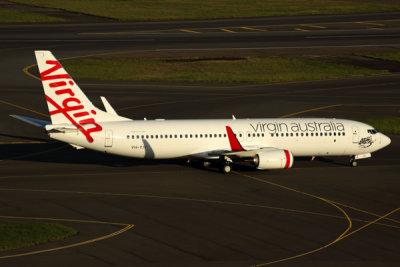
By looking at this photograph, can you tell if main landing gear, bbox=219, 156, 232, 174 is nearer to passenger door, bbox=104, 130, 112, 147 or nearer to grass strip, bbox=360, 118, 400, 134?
passenger door, bbox=104, 130, 112, 147

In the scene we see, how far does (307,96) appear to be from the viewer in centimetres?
9725

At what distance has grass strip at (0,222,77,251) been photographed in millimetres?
44969

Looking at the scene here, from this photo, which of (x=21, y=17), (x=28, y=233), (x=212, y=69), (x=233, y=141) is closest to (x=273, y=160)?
(x=233, y=141)

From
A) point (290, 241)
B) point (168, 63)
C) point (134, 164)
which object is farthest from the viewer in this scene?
point (168, 63)

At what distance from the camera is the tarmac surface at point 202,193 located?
44.1 meters

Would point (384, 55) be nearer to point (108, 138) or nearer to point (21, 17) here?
point (108, 138)

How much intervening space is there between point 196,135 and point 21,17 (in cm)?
9816

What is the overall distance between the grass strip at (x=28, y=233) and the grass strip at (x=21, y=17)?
107 meters

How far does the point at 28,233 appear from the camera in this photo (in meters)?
46.7

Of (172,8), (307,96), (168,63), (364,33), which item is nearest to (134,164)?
(307,96)

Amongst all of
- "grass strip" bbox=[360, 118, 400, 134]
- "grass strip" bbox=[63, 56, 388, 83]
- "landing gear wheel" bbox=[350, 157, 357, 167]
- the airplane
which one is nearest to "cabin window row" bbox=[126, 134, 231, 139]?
the airplane

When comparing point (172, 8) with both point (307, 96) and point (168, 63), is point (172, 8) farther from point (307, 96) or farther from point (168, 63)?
point (307, 96)

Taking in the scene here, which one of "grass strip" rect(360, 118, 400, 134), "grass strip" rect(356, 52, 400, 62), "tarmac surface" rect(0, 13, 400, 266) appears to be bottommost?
"tarmac surface" rect(0, 13, 400, 266)

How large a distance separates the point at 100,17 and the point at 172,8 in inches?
749
